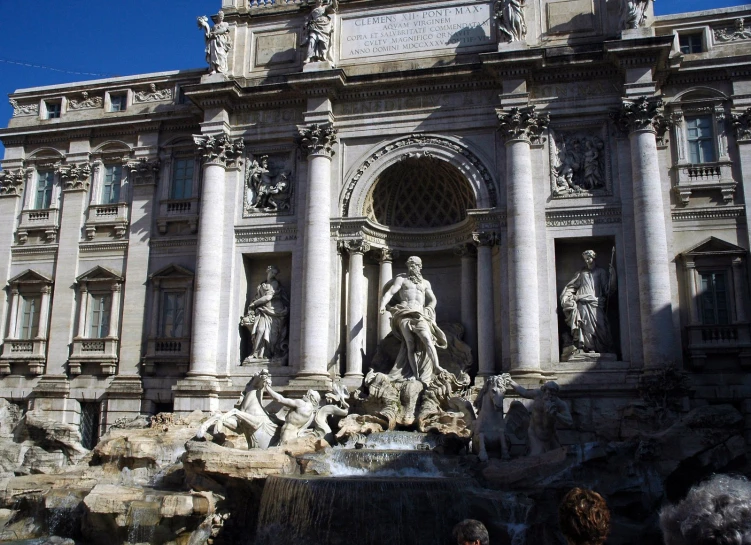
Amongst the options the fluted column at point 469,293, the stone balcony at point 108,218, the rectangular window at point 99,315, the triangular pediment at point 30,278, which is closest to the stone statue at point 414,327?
the fluted column at point 469,293

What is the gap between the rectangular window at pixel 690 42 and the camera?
23.2 m

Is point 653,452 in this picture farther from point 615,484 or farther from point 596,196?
point 596,196

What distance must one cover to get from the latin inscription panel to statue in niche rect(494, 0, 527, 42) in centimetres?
84

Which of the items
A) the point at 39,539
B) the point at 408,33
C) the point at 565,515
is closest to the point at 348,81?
the point at 408,33

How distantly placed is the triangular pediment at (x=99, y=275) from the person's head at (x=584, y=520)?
23171 mm

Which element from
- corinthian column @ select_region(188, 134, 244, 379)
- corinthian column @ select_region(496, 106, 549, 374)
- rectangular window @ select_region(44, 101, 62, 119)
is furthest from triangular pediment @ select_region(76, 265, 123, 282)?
corinthian column @ select_region(496, 106, 549, 374)

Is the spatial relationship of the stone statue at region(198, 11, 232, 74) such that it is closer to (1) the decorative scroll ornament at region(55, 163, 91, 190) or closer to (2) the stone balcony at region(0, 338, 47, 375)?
(1) the decorative scroll ornament at region(55, 163, 91, 190)

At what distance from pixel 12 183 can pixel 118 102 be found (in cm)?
478

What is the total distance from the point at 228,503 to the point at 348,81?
13662 millimetres

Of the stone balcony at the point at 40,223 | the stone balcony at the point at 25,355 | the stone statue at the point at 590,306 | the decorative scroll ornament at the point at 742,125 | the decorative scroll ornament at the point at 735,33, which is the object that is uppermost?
the decorative scroll ornament at the point at 735,33

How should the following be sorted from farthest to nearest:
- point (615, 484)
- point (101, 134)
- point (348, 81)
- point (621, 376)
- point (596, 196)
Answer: point (101, 134) < point (348, 81) < point (596, 196) < point (621, 376) < point (615, 484)

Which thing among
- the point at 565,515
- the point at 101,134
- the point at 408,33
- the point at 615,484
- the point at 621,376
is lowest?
the point at 615,484

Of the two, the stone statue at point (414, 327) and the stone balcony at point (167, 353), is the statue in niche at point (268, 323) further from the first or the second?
the stone statue at point (414, 327)

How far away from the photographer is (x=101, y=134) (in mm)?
27219
